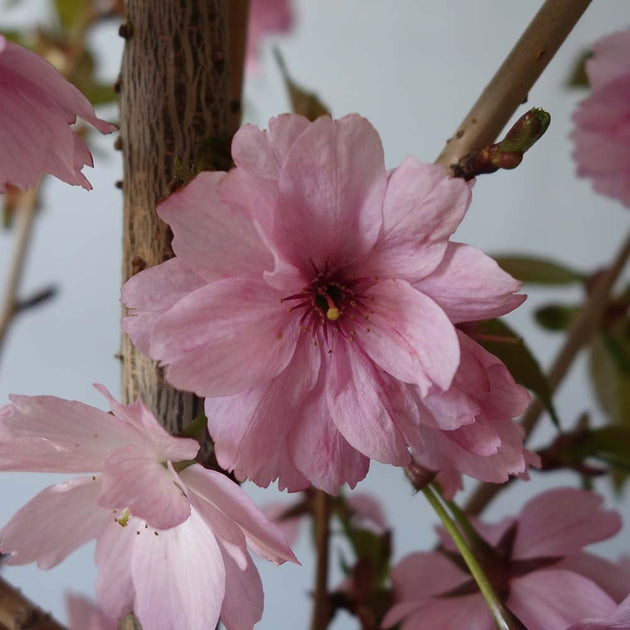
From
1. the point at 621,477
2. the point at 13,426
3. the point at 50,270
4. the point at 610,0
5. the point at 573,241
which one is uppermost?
the point at 610,0

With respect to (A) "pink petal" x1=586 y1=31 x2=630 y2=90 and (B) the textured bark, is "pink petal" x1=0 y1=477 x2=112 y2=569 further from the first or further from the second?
(A) "pink petal" x1=586 y1=31 x2=630 y2=90

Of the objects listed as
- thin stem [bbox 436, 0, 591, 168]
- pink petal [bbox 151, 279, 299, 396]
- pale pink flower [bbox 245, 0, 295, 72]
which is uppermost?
pale pink flower [bbox 245, 0, 295, 72]

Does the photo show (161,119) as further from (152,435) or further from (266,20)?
(266,20)

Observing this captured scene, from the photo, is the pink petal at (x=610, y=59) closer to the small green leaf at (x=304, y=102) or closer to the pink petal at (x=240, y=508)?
the small green leaf at (x=304, y=102)

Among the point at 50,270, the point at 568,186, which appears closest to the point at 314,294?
the point at 50,270

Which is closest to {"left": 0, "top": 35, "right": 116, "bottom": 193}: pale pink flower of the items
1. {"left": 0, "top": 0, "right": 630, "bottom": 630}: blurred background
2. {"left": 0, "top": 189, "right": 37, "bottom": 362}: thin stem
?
{"left": 0, "top": 189, "right": 37, "bottom": 362}: thin stem

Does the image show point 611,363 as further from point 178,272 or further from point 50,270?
point 50,270
